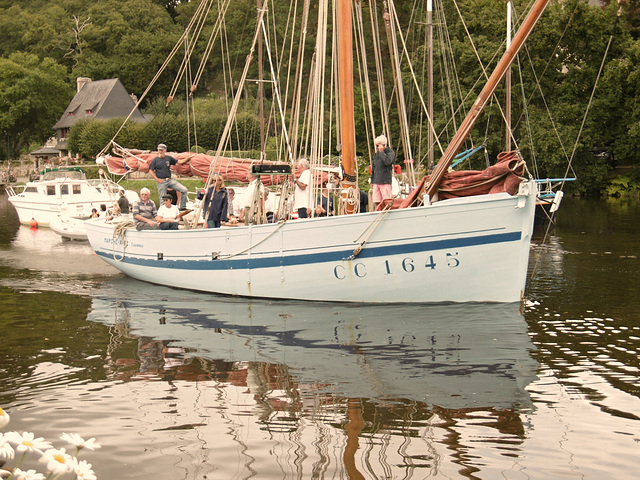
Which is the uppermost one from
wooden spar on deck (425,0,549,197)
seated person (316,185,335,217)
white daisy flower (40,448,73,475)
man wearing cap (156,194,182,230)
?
wooden spar on deck (425,0,549,197)

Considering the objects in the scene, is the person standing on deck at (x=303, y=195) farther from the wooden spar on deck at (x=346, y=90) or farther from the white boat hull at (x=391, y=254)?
the white boat hull at (x=391, y=254)

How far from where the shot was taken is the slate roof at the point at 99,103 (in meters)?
85.4

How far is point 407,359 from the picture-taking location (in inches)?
433

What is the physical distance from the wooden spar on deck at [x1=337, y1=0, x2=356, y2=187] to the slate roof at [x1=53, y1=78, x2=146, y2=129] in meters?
71.4

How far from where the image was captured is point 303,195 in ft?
52.9

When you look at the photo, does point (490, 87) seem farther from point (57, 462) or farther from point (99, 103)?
point (99, 103)

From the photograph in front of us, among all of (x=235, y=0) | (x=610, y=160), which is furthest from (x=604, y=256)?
(x=235, y=0)

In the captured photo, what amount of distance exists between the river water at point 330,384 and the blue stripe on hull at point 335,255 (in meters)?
0.78

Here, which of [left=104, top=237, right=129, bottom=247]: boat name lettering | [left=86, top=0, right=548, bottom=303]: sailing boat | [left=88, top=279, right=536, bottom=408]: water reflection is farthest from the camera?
[left=104, top=237, right=129, bottom=247]: boat name lettering

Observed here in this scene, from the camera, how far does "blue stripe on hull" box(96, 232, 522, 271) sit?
13.5m

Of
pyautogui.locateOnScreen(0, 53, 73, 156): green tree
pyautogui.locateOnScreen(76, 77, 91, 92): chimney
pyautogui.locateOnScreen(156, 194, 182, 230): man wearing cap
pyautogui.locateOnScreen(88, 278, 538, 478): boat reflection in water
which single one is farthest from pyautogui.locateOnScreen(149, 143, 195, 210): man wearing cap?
pyautogui.locateOnScreen(0, 53, 73, 156): green tree

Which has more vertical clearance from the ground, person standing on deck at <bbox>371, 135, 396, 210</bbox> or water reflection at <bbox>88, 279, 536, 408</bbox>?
person standing on deck at <bbox>371, 135, 396, 210</bbox>

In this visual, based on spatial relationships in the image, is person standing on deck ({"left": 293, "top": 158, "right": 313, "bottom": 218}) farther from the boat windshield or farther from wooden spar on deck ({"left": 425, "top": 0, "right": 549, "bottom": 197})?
the boat windshield

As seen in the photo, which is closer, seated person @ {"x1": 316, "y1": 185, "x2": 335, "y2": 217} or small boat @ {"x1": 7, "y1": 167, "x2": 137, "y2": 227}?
seated person @ {"x1": 316, "y1": 185, "x2": 335, "y2": 217}
